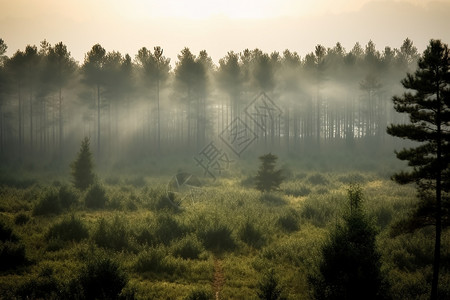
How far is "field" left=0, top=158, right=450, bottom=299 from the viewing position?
29.5 ft

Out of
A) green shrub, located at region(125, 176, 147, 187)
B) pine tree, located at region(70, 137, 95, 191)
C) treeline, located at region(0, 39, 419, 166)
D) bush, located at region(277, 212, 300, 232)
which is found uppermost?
treeline, located at region(0, 39, 419, 166)

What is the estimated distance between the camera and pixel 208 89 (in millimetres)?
50844

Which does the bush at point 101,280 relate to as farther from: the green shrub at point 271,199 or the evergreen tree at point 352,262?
the green shrub at point 271,199

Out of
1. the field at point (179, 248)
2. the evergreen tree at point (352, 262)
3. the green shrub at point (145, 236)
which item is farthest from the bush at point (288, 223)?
the evergreen tree at point (352, 262)

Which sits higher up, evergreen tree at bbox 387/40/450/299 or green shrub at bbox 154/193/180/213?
evergreen tree at bbox 387/40/450/299

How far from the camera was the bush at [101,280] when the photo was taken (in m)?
7.83

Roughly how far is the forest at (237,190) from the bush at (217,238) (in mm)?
63

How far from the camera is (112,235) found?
13.5 m

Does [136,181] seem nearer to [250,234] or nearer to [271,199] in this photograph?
[271,199]

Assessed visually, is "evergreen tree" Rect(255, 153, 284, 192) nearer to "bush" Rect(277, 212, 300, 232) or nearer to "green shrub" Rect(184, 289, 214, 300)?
"bush" Rect(277, 212, 300, 232)

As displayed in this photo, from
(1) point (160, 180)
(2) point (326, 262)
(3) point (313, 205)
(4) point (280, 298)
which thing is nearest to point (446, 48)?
(2) point (326, 262)

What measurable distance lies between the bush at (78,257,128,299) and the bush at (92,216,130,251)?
474 cm

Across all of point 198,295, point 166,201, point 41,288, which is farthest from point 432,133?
point 166,201

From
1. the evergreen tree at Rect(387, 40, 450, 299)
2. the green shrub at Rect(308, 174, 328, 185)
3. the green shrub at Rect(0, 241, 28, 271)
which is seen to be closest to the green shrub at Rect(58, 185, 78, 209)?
the green shrub at Rect(0, 241, 28, 271)
